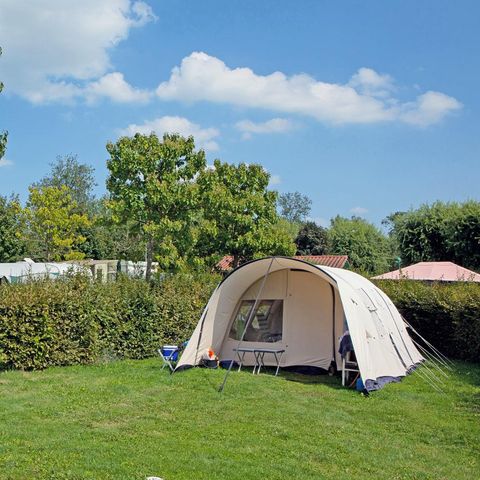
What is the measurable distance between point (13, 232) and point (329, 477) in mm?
25230

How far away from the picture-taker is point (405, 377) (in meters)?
11.1

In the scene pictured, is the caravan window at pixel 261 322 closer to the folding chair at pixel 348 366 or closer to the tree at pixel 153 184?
the folding chair at pixel 348 366

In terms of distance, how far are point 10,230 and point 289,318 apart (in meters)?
19.6

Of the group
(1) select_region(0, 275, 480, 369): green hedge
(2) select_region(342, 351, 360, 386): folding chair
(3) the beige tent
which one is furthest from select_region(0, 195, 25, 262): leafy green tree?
(2) select_region(342, 351, 360, 386): folding chair

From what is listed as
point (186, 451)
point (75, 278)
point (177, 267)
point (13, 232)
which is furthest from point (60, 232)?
point (186, 451)

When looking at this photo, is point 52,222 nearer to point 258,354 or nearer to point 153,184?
point 153,184

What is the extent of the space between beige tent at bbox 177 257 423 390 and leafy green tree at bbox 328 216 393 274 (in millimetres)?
32014

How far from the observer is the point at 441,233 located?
91.7 ft

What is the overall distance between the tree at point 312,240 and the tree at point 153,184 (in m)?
26.4

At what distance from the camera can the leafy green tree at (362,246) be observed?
44.5 metres

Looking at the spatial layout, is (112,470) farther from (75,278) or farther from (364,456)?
(75,278)

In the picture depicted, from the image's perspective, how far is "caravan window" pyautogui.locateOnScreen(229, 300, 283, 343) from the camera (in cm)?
1221

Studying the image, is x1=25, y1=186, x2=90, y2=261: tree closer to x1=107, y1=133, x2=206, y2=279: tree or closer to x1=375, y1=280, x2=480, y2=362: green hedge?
x1=107, y1=133, x2=206, y2=279: tree

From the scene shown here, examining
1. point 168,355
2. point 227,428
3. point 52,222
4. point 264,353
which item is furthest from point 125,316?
point 52,222
